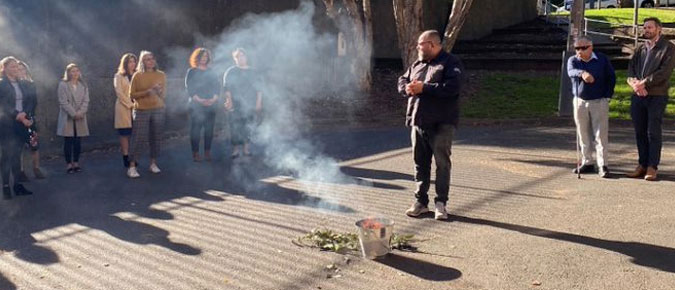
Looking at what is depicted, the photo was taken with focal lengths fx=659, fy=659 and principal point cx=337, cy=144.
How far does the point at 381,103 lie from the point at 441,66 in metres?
9.82

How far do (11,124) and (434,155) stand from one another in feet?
16.3

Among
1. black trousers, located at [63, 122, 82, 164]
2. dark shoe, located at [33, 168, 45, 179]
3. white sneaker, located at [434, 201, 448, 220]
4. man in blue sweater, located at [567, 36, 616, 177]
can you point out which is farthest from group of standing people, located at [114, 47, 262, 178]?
man in blue sweater, located at [567, 36, 616, 177]

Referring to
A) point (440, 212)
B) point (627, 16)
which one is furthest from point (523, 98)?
point (627, 16)

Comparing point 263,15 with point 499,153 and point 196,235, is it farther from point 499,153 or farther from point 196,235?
point 196,235

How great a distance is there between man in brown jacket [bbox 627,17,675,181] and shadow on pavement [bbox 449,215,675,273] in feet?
9.27

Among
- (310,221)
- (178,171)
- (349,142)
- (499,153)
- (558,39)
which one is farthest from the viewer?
(558,39)

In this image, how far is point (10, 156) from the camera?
7688mm

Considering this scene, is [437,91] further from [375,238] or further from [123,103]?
[123,103]

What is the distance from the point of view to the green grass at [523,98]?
14.4 meters

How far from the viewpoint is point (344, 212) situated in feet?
21.9

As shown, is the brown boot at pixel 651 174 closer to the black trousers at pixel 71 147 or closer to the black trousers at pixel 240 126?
the black trousers at pixel 240 126

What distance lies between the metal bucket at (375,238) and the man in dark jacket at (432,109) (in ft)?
4.27

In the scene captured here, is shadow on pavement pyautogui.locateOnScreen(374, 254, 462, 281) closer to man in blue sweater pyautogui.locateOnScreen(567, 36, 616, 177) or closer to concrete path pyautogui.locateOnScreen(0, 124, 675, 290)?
concrete path pyautogui.locateOnScreen(0, 124, 675, 290)

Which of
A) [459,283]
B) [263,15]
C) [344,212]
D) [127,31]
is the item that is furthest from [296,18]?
[459,283]
